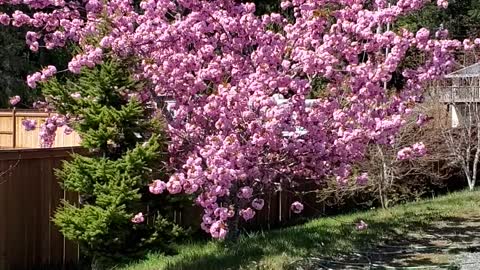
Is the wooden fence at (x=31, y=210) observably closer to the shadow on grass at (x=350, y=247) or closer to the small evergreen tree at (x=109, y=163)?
the small evergreen tree at (x=109, y=163)

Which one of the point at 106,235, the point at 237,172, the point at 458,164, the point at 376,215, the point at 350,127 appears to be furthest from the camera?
the point at 458,164

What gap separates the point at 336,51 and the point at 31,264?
185 inches

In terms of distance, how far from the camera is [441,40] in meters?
8.03

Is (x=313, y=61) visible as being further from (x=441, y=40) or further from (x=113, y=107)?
(x=113, y=107)

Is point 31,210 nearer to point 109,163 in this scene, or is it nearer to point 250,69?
Result: point 109,163

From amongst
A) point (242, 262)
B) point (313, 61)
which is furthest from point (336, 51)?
point (242, 262)

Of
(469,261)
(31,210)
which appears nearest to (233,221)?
(31,210)

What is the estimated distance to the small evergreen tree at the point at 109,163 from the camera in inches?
322

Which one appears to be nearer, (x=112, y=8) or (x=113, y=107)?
(x=112, y=8)

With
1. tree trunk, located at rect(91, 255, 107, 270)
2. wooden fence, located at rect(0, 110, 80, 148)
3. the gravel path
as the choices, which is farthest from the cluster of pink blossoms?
wooden fence, located at rect(0, 110, 80, 148)

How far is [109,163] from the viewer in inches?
331

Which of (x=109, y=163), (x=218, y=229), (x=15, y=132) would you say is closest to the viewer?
(x=218, y=229)

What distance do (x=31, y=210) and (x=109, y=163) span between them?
1.28 m

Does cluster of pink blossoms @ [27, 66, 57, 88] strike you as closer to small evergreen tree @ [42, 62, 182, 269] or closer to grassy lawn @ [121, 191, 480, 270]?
small evergreen tree @ [42, 62, 182, 269]
